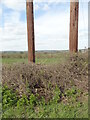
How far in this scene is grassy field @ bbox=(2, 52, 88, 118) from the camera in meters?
2.73

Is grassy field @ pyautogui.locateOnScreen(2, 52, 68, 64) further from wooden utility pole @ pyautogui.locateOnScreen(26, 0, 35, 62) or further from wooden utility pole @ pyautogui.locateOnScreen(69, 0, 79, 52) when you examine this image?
wooden utility pole @ pyautogui.locateOnScreen(69, 0, 79, 52)

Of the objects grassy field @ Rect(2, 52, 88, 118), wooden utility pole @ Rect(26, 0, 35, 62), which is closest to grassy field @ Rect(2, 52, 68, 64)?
grassy field @ Rect(2, 52, 88, 118)

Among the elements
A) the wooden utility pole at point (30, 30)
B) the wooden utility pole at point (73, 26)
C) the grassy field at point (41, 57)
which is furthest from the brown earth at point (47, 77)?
the wooden utility pole at point (30, 30)

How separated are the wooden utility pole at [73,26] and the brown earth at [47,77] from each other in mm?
575

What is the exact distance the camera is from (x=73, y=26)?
4.55m

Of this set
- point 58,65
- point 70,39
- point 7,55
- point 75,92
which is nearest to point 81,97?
point 75,92

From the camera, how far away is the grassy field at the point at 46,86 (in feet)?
8.97

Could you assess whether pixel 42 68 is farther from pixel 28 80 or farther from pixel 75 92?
pixel 75 92

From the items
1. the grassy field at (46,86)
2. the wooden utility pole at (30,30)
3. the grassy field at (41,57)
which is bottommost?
the grassy field at (46,86)

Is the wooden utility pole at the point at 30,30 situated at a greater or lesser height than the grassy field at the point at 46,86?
A: greater

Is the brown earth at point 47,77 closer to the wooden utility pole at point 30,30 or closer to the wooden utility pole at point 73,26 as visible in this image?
the wooden utility pole at point 73,26

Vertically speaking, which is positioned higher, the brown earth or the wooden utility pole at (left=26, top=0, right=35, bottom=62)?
the wooden utility pole at (left=26, top=0, right=35, bottom=62)

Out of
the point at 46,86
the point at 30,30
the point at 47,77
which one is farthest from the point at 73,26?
the point at 46,86

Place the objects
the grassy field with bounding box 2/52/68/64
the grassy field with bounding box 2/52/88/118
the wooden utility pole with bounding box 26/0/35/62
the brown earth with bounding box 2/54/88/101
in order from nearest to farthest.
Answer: the grassy field with bounding box 2/52/88/118
the brown earth with bounding box 2/54/88/101
the grassy field with bounding box 2/52/68/64
the wooden utility pole with bounding box 26/0/35/62
